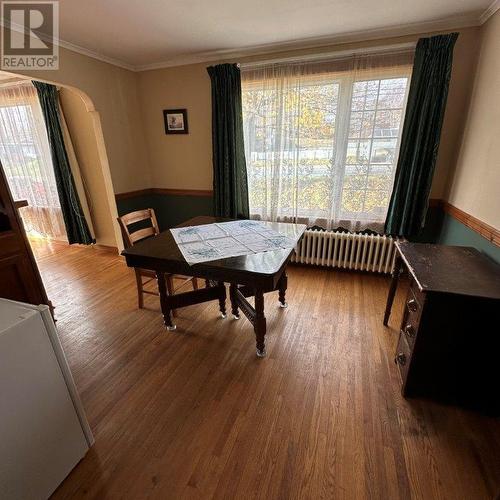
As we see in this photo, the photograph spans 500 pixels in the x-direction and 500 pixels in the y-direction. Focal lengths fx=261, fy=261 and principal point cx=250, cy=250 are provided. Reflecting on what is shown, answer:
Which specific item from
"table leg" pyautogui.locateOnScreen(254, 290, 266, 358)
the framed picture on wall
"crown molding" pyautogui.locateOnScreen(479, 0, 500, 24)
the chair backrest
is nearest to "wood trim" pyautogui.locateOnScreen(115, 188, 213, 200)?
the framed picture on wall

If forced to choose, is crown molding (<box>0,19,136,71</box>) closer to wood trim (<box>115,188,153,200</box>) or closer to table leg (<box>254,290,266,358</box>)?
wood trim (<box>115,188,153,200</box>)

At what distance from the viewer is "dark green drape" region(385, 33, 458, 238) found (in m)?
2.21

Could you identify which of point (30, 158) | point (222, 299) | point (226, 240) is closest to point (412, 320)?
point (226, 240)

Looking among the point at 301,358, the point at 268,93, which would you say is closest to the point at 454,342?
the point at 301,358

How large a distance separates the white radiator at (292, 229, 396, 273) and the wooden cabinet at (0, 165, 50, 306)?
255cm

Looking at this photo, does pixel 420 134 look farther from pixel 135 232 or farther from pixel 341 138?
pixel 135 232

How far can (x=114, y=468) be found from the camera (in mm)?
1230

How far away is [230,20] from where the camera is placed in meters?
2.15

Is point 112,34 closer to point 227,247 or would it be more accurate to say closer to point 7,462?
point 227,247

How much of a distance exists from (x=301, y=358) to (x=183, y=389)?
0.82 m

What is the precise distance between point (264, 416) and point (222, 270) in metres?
0.85

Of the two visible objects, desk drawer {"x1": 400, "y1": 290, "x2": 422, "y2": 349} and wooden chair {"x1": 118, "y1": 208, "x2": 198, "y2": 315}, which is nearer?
desk drawer {"x1": 400, "y1": 290, "x2": 422, "y2": 349}

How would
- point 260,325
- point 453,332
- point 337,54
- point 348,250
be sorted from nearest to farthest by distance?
point 453,332, point 260,325, point 337,54, point 348,250

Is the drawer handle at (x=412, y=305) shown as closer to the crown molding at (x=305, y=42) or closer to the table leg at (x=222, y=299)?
the table leg at (x=222, y=299)
